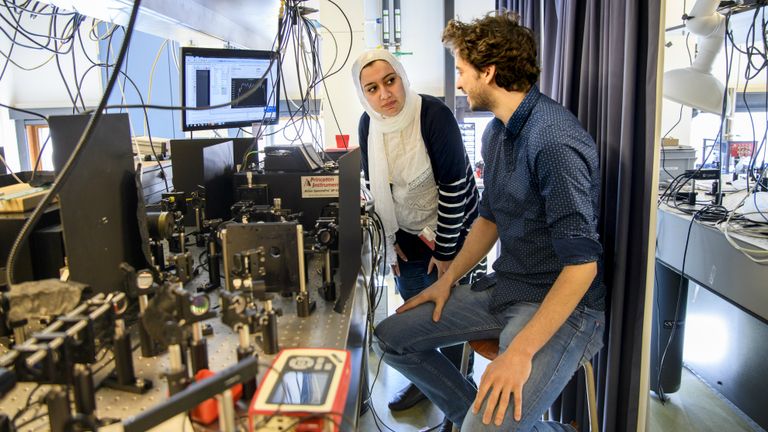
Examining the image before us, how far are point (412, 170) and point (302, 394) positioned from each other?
4.46 feet

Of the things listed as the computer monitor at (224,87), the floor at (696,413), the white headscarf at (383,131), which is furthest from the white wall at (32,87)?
the floor at (696,413)

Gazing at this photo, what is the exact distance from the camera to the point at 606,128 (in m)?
1.52

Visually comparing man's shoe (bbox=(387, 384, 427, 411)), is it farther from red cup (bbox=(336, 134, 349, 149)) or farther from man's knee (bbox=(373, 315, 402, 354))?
red cup (bbox=(336, 134, 349, 149))

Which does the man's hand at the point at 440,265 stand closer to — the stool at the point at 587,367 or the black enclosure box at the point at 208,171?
the stool at the point at 587,367

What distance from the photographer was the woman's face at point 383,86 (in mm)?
1942

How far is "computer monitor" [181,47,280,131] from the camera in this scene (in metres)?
2.08

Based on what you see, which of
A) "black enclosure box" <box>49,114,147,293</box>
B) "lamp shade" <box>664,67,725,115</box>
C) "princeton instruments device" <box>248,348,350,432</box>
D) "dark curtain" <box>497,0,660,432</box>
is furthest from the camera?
"lamp shade" <box>664,67,725,115</box>

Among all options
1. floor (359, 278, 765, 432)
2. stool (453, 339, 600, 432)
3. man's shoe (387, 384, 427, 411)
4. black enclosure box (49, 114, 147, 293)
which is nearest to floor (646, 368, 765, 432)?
floor (359, 278, 765, 432)

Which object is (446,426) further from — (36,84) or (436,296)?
(36,84)

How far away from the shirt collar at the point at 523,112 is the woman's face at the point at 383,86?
611 millimetres

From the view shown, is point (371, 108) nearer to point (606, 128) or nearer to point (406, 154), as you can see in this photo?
point (406, 154)

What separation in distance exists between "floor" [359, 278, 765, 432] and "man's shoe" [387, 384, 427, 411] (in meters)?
0.02

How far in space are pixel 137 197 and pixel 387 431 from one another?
138cm

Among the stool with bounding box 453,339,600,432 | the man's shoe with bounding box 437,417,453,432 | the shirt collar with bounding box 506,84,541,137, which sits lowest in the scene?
the man's shoe with bounding box 437,417,453,432
